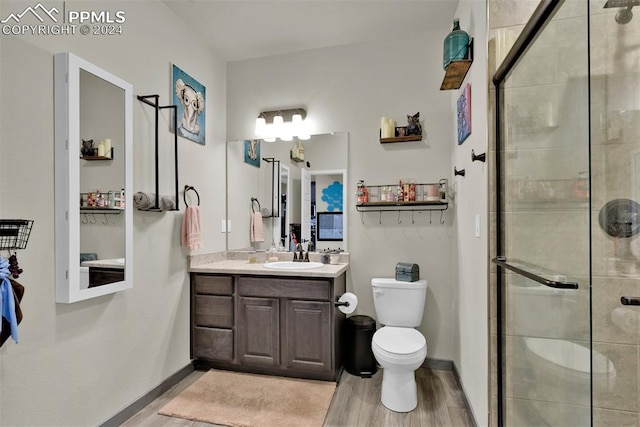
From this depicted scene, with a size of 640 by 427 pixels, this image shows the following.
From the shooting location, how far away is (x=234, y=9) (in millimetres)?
2469

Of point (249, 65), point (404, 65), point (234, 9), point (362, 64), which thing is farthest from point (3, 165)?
point (404, 65)

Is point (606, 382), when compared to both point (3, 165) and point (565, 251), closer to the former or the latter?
point (565, 251)

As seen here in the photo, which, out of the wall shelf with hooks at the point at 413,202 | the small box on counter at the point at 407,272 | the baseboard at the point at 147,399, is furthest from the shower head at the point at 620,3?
the baseboard at the point at 147,399

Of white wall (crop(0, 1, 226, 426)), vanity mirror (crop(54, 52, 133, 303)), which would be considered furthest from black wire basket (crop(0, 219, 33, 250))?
vanity mirror (crop(54, 52, 133, 303))

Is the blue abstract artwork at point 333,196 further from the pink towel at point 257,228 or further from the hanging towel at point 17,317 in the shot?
the hanging towel at point 17,317

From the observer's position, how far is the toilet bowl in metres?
2.06

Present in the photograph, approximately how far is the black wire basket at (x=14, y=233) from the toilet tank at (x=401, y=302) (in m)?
2.20

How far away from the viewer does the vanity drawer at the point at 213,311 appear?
266cm

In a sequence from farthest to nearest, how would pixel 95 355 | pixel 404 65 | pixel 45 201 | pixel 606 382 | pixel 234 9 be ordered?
pixel 404 65, pixel 234 9, pixel 95 355, pixel 45 201, pixel 606 382

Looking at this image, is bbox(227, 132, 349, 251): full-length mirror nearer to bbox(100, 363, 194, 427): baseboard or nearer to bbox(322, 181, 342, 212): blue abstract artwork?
bbox(322, 181, 342, 212): blue abstract artwork

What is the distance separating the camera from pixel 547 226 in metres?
1.38

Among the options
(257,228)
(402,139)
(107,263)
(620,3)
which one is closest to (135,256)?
(107,263)

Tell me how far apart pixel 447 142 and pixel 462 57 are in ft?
2.91

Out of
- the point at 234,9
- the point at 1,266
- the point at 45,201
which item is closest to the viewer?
the point at 1,266
